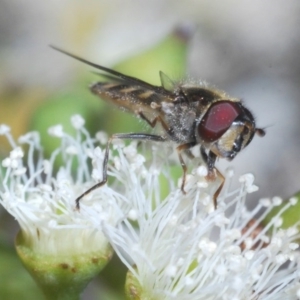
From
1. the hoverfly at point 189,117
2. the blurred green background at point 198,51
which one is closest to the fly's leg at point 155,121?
the hoverfly at point 189,117

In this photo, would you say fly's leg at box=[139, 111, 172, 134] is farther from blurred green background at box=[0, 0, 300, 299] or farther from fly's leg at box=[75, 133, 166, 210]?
blurred green background at box=[0, 0, 300, 299]

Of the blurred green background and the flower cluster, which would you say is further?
the blurred green background

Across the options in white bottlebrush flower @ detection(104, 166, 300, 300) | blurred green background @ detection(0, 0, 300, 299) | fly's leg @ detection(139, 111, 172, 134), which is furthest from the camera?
blurred green background @ detection(0, 0, 300, 299)

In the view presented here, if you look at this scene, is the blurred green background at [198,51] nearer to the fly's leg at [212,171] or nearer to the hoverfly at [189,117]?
the hoverfly at [189,117]

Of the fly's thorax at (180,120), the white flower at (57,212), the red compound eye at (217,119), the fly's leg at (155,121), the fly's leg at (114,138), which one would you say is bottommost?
the white flower at (57,212)

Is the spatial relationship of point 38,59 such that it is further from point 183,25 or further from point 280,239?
point 280,239

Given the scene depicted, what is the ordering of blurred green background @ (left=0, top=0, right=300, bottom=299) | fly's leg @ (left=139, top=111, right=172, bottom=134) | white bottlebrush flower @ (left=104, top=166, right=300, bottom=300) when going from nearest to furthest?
white bottlebrush flower @ (left=104, top=166, right=300, bottom=300) < fly's leg @ (left=139, top=111, right=172, bottom=134) < blurred green background @ (left=0, top=0, right=300, bottom=299)

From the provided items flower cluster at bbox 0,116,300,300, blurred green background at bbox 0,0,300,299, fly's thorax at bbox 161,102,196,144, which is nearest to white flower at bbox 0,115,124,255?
flower cluster at bbox 0,116,300,300
